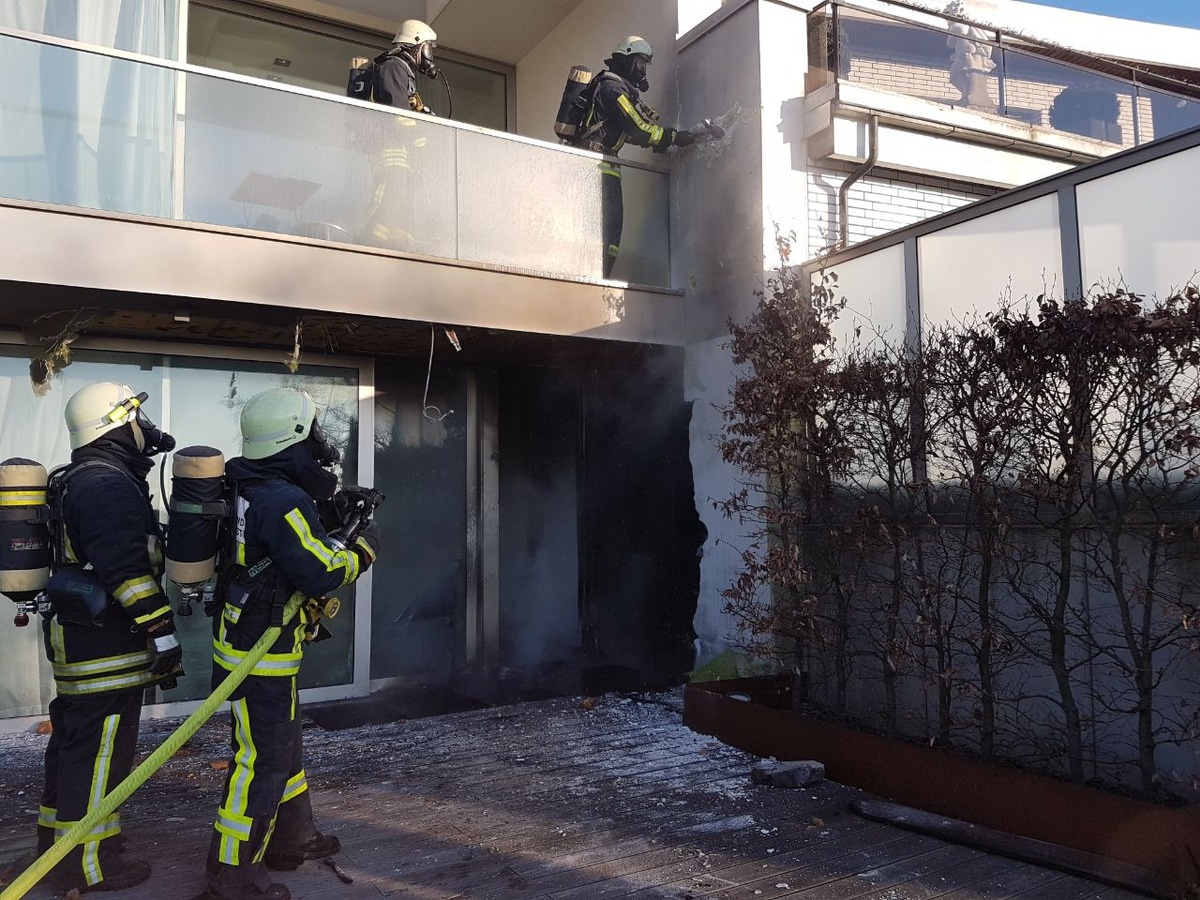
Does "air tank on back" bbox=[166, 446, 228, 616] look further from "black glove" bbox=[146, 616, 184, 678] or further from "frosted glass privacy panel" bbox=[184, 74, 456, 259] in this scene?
"frosted glass privacy panel" bbox=[184, 74, 456, 259]

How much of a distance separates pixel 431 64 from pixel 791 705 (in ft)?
18.4

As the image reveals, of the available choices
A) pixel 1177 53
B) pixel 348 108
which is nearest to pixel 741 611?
pixel 348 108

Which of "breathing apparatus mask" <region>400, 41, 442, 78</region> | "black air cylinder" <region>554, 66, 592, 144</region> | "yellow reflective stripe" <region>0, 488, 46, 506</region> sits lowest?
"yellow reflective stripe" <region>0, 488, 46, 506</region>

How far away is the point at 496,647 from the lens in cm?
782

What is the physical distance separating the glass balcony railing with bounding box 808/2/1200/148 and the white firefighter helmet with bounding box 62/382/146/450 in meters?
5.38

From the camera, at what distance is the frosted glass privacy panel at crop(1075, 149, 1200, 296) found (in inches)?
161

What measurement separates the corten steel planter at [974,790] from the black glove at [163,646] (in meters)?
3.32

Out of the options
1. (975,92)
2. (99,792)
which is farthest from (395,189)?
(975,92)

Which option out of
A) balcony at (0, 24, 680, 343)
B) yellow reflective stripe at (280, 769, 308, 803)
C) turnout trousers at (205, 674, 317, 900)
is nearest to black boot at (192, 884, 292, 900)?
turnout trousers at (205, 674, 317, 900)

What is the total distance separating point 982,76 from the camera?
23.3 ft

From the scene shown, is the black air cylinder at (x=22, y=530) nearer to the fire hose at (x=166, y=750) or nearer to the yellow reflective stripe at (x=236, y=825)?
the fire hose at (x=166, y=750)

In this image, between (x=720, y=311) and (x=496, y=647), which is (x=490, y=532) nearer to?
(x=496, y=647)

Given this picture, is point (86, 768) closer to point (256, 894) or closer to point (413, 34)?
point (256, 894)

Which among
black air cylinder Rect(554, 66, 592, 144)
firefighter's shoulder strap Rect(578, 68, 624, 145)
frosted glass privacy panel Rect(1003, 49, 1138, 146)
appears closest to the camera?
firefighter's shoulder strap Rect(578, 68, 624, 145)
